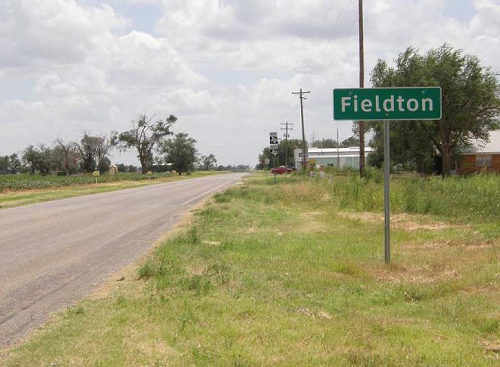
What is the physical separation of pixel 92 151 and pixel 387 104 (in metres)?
106

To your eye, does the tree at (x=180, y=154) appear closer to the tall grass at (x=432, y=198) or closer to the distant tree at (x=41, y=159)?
the distant tree at (x=41, y=159)

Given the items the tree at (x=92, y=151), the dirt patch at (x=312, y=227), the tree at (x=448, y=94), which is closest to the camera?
the dirt patch at (x=312, y=227)

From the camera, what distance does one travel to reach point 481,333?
5.39 meters

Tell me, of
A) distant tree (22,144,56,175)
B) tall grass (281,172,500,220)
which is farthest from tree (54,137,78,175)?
tall grass (281,172,500,220)

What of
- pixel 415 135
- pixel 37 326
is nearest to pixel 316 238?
pixel 37 326

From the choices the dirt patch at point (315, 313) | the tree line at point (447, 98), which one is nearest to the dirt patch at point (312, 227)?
the dirt patch at point (315, 313)

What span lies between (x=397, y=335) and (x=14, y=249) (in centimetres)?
910

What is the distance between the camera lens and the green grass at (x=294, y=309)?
4797mm

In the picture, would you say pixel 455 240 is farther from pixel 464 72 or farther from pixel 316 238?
pixel 464 72

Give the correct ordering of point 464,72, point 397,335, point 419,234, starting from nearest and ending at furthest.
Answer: point 397,335, point 419,234, point 464,72

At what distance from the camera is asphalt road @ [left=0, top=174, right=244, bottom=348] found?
273 inches

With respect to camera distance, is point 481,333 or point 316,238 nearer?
point 481,333

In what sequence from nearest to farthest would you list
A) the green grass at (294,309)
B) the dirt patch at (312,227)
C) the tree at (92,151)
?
the green grass at (294,309) → the dirt patch at (312,227) → the tree at (92,151)

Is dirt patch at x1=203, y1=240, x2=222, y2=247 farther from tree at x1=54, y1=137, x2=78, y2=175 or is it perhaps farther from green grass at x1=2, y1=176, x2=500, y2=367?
tree at x1=54, y1=137, x2=78, y2=175
